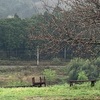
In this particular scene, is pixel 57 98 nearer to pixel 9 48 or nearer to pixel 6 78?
pixel 6 78

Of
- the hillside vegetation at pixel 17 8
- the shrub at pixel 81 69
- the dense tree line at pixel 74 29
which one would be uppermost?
the hillside vegetation at pixel 17 8

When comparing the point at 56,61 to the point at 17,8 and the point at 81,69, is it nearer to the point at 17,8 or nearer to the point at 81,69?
the point at 81,69

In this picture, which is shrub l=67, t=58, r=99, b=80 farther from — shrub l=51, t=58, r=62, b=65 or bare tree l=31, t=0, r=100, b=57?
bare tree l=31, t=0, r=100, b=57

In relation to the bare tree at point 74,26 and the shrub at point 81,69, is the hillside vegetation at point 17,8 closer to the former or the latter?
the shrub at point 81,69

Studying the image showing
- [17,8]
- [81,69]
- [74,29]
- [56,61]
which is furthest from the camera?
[17,8]

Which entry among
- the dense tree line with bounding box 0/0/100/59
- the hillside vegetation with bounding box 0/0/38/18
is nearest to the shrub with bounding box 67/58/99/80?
the dense tree line with bounding box 0/0/100/59

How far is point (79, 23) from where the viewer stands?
32.0 feet

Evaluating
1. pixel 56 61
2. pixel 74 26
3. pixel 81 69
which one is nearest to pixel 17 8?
pixel 56 61

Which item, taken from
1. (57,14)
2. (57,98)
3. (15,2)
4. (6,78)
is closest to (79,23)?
(57,14)

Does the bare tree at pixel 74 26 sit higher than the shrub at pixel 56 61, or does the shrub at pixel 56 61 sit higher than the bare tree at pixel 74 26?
the bare tree at pixel 74 26

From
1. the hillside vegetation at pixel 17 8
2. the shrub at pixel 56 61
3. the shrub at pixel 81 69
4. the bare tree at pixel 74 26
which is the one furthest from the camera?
the hillside vegetation at pixel 17 8

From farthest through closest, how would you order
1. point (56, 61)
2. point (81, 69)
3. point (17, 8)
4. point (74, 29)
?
point (17, 8)
point (56, 61)
point (81, 69)
point (74, 29)

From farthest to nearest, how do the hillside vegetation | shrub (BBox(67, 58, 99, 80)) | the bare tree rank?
the hillside vegetation < shrub (BBox(67, 58, 99, 80)) < the bare tree

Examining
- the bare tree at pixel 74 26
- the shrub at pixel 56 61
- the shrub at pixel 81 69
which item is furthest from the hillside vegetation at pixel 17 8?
the bare tree at pixel 74 26
